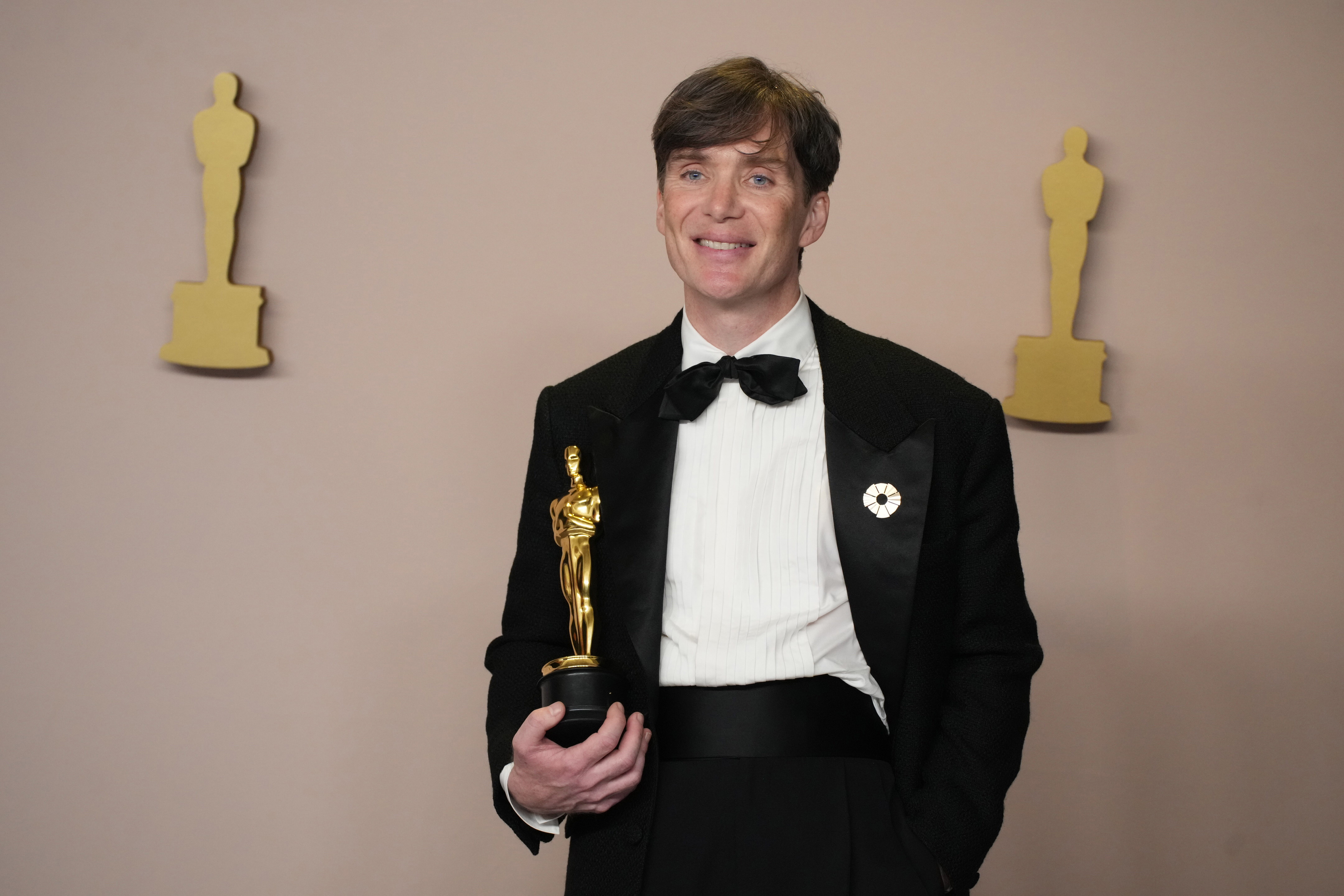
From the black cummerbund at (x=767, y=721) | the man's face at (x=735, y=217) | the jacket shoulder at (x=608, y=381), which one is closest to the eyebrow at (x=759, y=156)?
the man's face at (x=735, y=217)

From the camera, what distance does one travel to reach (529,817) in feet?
5.18

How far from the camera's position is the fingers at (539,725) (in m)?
1.42

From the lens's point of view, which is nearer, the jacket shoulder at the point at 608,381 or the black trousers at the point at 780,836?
the black trousers at the point at 780,836

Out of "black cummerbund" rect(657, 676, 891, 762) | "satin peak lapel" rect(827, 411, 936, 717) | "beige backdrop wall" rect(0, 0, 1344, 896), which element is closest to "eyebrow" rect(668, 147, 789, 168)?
"satin peak lapel" rect(827, 411, 936, 717)

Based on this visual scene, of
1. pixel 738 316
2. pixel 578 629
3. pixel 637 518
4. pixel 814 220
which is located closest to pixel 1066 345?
pixel 814 220

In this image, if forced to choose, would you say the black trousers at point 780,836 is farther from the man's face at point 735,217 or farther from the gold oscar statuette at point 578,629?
the man's face at point 735,217

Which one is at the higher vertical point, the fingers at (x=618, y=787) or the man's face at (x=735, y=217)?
the man's face at (x=735, y=217)

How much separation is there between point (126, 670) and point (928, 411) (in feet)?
6.45

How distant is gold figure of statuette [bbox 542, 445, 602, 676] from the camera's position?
5.00 feet

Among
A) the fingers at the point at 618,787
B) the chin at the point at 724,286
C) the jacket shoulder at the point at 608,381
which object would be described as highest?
the chin at the point at 724,286

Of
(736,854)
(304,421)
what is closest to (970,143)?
(304,421)

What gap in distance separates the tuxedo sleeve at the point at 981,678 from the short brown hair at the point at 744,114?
0.47m

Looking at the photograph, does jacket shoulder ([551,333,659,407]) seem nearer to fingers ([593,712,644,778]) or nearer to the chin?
the chin

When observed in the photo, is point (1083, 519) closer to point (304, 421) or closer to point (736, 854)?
point (736, 854)
